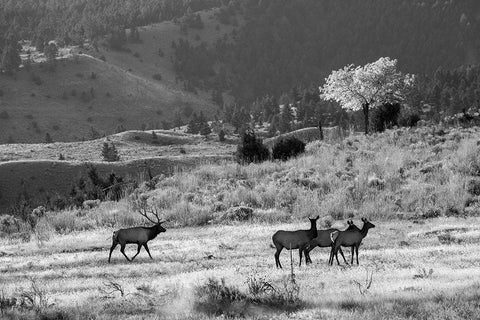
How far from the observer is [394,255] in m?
14.6

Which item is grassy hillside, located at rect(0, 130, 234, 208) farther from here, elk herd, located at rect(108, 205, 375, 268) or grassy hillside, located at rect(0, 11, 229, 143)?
grassy hillside, located at rect(0, 11, 229, 143)

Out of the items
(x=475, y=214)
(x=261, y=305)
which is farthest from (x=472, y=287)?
(x=475, y=214)

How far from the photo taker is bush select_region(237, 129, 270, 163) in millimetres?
47094

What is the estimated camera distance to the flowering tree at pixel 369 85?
179 ft

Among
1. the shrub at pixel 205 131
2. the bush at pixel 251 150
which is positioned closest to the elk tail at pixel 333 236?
the bush at pixel 251 150

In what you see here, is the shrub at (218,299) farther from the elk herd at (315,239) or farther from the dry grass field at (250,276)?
the elk herd at (315,239)

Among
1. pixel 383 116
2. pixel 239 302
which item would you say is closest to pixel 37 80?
pixel 383 116

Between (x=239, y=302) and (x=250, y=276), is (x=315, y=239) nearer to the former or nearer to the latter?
(x=250, y=276)

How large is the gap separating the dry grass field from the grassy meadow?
1.4 inches

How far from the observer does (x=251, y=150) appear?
4766 centimetres

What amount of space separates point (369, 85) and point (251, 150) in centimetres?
1389

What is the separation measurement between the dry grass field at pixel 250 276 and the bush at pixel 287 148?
2283cm

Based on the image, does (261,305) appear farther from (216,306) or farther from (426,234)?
(426,234)

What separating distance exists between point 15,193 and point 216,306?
210 ft
